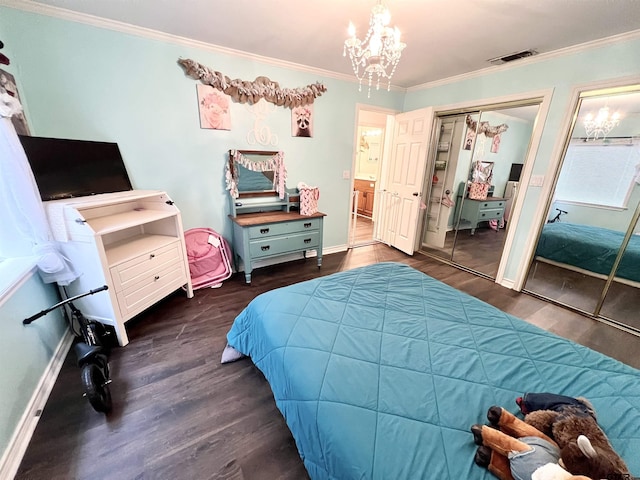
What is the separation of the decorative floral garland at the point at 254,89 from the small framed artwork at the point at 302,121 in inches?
2.3

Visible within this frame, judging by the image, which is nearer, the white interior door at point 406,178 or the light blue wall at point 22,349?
the light blue wall at point 22,349

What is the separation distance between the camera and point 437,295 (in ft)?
5.41

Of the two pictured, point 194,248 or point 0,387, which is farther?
point 194,248

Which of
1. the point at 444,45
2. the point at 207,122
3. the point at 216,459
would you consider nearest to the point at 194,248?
the point at 207,122

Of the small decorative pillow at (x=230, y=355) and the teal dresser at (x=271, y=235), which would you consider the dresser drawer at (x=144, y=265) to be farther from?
the small decorative pillow at (x=230, y=355)

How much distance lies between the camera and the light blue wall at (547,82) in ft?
6.68

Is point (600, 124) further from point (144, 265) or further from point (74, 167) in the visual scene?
point (74, 167)

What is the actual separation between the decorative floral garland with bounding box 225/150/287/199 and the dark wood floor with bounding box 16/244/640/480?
142 cm

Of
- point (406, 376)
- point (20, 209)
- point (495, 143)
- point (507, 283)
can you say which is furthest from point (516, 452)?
point (495, 143)

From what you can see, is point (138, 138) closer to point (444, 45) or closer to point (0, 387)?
point (0, 387)

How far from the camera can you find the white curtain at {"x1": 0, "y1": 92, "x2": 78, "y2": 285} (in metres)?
1.34

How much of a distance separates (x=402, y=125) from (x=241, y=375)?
12.4 feet

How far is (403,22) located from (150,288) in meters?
2.93

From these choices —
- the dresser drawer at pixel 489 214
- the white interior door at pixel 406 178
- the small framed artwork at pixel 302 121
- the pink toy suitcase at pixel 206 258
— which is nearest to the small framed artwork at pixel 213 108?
the small framed artwork at pixel 302 121
